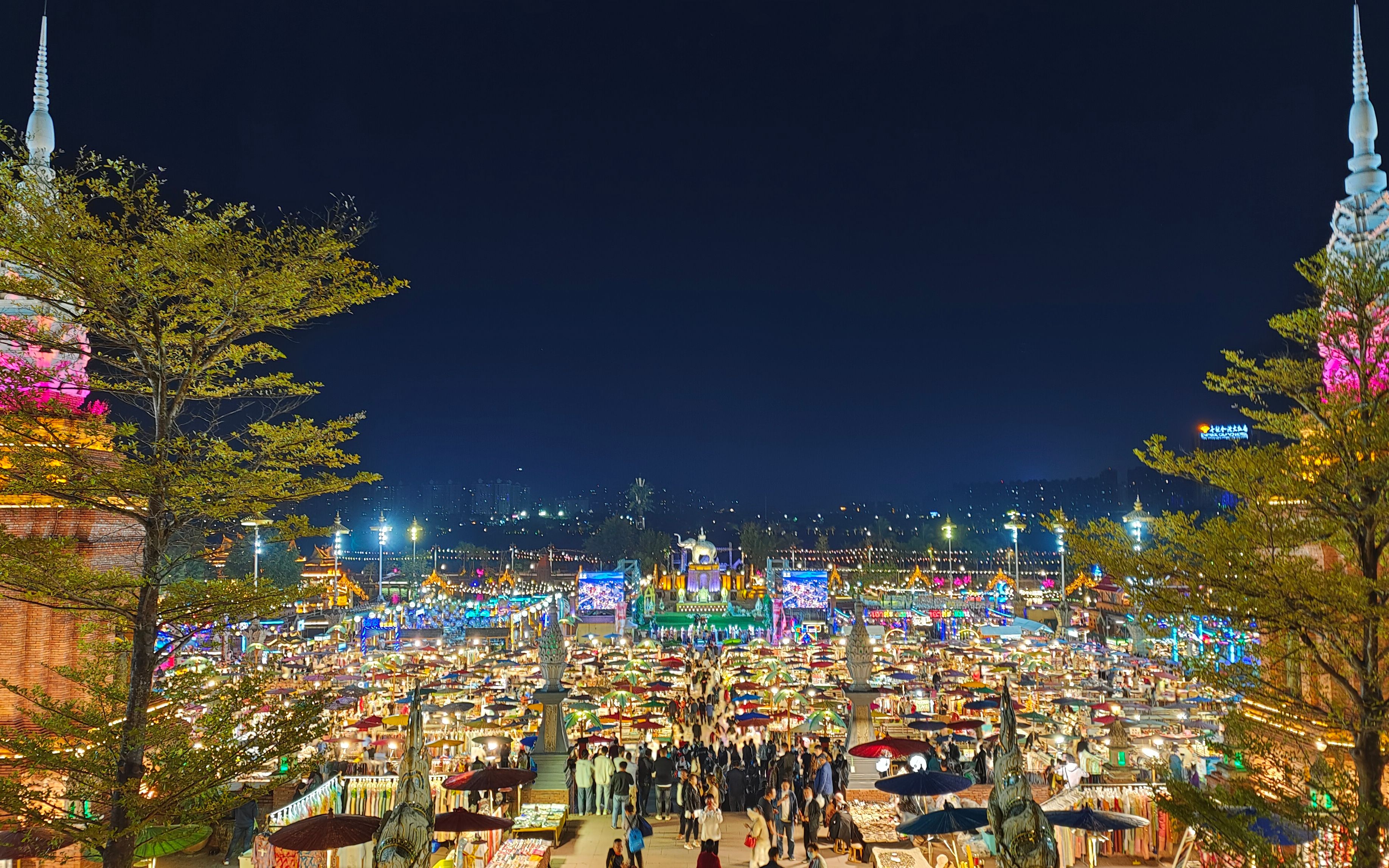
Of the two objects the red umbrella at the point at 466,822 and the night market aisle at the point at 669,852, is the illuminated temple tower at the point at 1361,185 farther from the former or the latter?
the red umbrella at the point at 466,822

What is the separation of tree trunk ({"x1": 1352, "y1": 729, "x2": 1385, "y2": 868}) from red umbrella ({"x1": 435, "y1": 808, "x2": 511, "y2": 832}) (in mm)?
9679

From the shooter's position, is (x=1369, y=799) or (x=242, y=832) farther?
(x=242, y=832)

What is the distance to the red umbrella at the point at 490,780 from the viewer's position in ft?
47.1

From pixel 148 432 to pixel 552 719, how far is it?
1158 cm

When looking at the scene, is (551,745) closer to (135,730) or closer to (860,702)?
(860,702)

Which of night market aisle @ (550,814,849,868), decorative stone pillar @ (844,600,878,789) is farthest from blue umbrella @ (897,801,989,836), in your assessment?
decorative stone pillar @ (844,600,878,789)

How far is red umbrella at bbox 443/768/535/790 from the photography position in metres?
14.4

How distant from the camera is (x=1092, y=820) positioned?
11836mm

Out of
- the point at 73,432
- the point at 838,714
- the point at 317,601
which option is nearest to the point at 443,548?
the point at 317,601

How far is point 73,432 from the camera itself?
34.7 feet

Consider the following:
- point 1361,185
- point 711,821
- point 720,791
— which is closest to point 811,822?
point 711,821

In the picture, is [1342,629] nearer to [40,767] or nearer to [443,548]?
[40,767]

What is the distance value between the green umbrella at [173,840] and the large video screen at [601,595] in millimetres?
41641

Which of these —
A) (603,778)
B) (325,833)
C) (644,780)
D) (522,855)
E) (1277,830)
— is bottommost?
(603,778)
